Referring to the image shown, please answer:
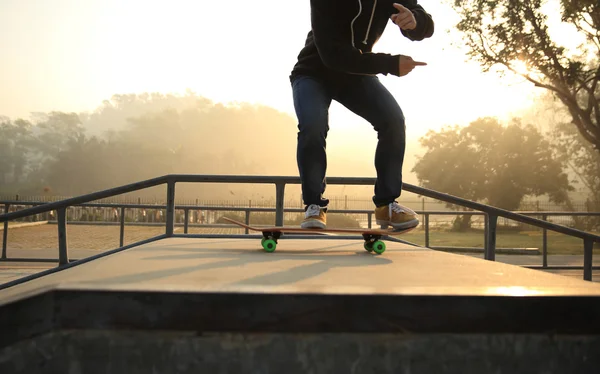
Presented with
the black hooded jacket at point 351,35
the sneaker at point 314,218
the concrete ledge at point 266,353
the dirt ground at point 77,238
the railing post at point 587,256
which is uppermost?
the black hooded jacket at point 351,35

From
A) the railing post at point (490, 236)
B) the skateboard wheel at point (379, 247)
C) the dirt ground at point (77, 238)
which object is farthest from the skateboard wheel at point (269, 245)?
the dirt ground at point (77, 238)

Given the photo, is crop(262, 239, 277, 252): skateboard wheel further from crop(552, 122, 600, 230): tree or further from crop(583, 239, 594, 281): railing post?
crop(552, 122, 600, 230): tree

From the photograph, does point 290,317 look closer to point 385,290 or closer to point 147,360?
point 385,290

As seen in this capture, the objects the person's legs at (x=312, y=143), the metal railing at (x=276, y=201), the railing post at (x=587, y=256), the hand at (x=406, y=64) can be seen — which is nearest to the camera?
the hand at (x=406, y=64)

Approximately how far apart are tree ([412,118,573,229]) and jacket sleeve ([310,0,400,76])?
3944 centimetres

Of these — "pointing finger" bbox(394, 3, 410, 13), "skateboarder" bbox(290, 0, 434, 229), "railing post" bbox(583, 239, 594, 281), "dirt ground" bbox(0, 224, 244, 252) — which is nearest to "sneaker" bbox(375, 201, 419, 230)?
"skateboarder" bbox(290, 0, 434, 229)

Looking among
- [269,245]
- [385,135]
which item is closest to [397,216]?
[385,135]

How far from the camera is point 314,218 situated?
3336 millimetres

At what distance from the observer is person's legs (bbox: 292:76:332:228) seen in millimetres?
3258

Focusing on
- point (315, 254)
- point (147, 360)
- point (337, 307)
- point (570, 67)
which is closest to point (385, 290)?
point (337, 307)

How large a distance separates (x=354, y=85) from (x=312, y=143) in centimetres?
54

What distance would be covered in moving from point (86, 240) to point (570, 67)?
63.5 ft

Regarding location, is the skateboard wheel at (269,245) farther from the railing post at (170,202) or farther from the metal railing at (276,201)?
the railing post at (170,202)

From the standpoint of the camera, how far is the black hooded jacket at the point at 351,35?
321 cm
